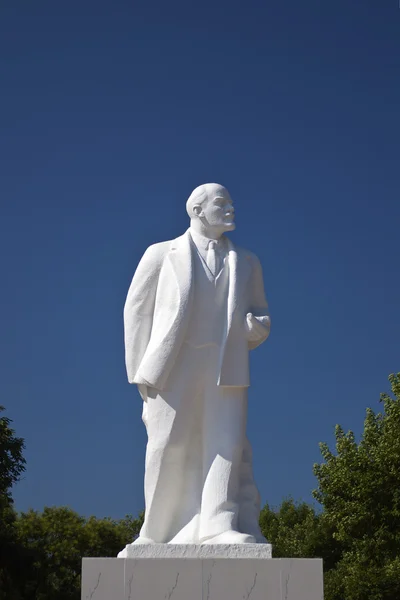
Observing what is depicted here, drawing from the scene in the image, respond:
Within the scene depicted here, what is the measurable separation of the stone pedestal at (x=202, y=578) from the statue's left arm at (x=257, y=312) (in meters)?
2.20

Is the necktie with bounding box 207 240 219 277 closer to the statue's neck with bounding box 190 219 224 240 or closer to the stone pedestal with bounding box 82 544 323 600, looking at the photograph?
the statue's neck with bounding box 190 219 224 240

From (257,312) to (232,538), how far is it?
245 cm

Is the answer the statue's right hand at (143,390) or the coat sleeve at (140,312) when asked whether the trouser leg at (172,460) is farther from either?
the coat sleeve at (140,312)

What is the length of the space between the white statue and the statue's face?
0.01 metres

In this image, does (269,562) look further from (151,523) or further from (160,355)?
(160,355)

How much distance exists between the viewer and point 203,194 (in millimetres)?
10195

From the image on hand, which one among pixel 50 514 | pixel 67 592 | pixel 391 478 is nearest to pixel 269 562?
pixel 391 478

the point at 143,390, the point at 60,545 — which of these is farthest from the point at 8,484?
the point at 143,390

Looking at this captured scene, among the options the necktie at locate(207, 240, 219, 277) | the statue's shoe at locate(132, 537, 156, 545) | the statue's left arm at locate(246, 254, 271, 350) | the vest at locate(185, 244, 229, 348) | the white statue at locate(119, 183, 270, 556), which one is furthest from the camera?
the necktie at locate(207, 240, 219, 277)

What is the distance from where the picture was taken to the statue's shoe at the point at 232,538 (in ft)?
29.0

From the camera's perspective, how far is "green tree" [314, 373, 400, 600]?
2583cm

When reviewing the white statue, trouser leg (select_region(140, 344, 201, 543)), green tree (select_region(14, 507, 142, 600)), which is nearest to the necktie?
the white statue

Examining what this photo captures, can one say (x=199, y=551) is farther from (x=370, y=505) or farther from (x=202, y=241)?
(x=370, y=505)

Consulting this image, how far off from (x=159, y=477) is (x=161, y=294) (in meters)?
1.82
